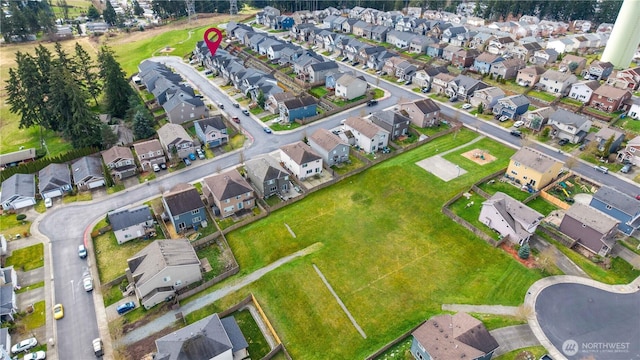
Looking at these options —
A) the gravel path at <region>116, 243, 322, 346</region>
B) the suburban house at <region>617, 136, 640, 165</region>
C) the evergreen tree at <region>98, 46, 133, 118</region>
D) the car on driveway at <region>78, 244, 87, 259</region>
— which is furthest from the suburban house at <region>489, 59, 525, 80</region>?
the car on driveway at <region>78, 244, 87, 259</region>

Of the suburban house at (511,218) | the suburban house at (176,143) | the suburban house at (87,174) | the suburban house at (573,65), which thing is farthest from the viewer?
the suburban house at (573,65)

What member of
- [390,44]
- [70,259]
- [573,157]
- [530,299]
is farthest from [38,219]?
[390,44]

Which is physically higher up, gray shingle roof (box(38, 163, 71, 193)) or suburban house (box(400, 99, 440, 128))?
suburban house (box(400, 99, 440, 128))

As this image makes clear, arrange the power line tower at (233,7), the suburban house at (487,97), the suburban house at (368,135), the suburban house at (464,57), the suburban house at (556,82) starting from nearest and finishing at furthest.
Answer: the suburban house at (368,135) < the suburban house at (487,97) < the suburban house at (556,82) < the suburban house at (464,57) < the power line tower at (233,7)

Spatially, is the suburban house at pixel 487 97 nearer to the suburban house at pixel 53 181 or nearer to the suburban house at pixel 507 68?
the suburban house at pixel 507 68

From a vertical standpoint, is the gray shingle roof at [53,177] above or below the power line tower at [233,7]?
below

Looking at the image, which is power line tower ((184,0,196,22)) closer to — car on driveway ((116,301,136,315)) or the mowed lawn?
the mowed lawn

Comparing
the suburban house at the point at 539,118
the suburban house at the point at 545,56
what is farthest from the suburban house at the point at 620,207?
the suburban house at the point at 545,56
